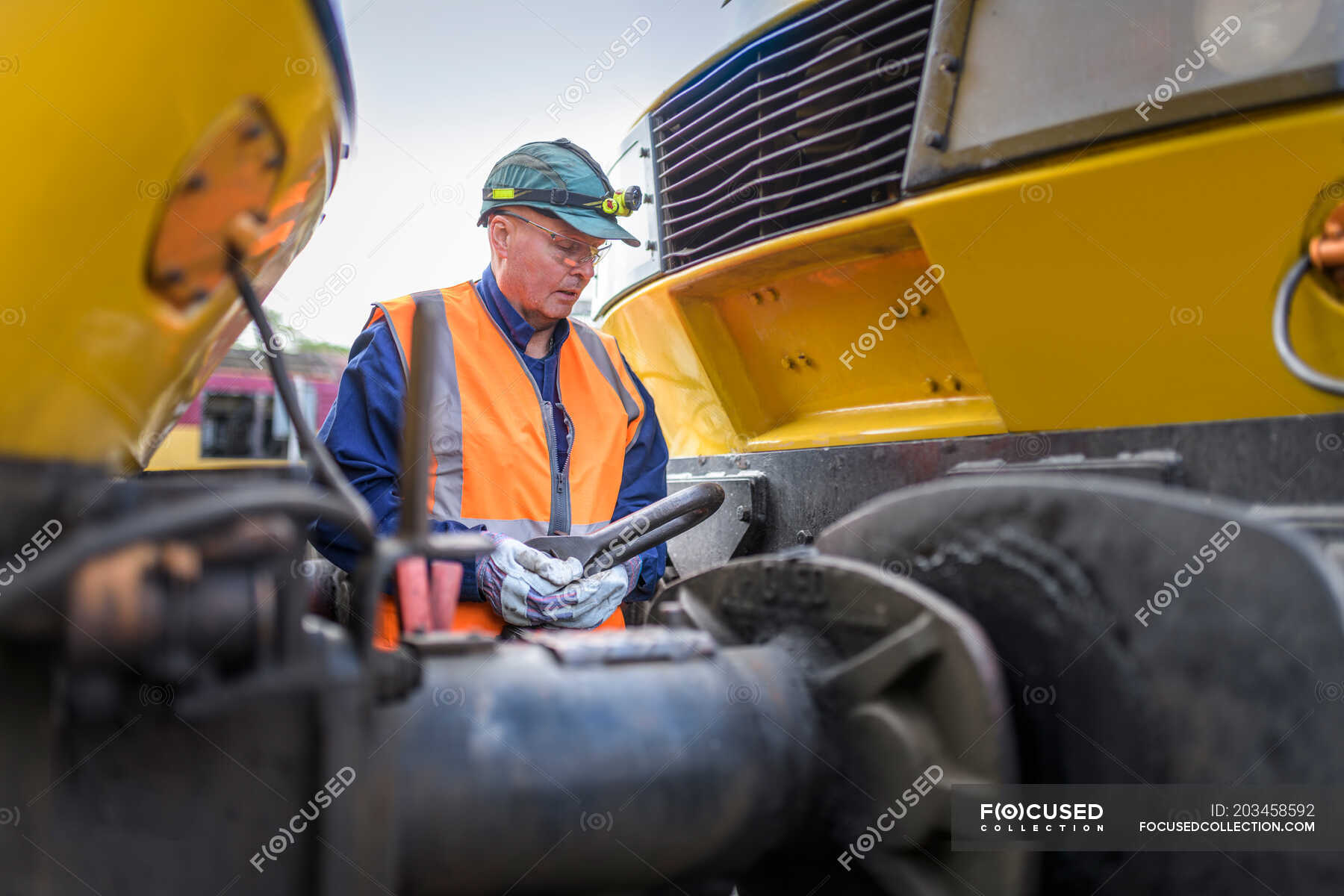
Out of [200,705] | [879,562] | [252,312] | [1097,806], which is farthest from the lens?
[879,562]

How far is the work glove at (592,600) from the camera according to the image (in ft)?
7.68

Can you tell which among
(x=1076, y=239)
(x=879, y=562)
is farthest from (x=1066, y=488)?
(x=1076, y=239)

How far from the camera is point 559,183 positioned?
2.79 metres

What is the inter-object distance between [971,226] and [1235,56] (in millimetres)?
461

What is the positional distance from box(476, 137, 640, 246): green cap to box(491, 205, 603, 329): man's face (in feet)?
0.17

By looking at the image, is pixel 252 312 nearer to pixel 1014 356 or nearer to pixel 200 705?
pixel 200 705

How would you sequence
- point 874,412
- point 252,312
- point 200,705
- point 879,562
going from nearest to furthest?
point 200,705
point 252,312
point 879,562
point 874,412

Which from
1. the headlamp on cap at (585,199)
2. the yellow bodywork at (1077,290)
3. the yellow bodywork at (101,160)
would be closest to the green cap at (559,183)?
the headlamp on cap at (585,199)

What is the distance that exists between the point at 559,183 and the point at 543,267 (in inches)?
9.0

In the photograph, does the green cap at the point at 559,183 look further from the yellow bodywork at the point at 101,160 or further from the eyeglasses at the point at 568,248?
the yellow bodywork at the point at 101,160

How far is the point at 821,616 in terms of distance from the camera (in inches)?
51.5

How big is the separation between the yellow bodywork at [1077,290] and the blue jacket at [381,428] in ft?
1.95

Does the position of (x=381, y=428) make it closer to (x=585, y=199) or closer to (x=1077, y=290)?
(x=585, y=199)

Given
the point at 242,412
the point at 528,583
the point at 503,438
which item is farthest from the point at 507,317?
the point at 242,412
